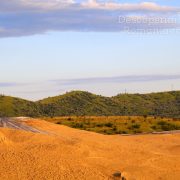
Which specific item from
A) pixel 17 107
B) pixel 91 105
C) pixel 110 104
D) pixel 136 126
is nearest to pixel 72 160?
pixel 136 126

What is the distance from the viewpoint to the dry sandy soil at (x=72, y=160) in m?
17.4

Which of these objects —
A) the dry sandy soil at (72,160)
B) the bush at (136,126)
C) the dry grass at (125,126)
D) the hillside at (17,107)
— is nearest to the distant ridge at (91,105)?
the hillside at (17,107)

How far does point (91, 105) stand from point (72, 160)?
225ft

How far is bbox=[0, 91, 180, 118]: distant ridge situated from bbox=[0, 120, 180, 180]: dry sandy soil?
5304cm

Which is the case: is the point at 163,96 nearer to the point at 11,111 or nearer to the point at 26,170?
the point at 11,111

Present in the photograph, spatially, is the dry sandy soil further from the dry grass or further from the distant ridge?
the distant ridge

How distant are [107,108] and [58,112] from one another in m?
11.1

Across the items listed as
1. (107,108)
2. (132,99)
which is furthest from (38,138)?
(132,99)

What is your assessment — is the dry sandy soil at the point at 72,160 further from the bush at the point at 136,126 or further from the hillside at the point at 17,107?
the hillside at the point at 17,107

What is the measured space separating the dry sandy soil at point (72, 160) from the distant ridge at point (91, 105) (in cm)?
5304

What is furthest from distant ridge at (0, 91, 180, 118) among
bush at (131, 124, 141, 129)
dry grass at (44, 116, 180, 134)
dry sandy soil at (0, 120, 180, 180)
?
dry sandy soil at (0, 120, 180, 180)

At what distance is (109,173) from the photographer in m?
18.0

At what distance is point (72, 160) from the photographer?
18625 millimetres

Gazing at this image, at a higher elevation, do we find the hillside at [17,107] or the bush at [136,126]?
the hillside at [17,107]
